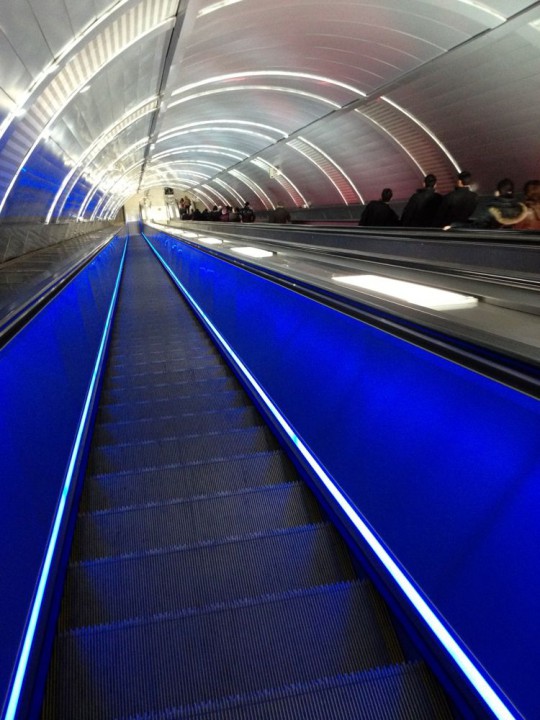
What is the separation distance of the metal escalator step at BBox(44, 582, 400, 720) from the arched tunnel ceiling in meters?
5.69

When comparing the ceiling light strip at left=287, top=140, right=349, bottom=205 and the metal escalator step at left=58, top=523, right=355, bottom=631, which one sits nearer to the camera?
the metal escalator step at left=58, top=523, right=355, bottom=631

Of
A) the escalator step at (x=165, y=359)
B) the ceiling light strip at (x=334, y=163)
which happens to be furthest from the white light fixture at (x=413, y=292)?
the ceiling light strip at (x=334, y=163)

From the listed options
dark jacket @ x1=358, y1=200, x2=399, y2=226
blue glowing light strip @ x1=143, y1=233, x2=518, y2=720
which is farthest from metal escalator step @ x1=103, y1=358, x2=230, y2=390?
dark jacket @ x1=358, y1=200, x2=399, y2=226

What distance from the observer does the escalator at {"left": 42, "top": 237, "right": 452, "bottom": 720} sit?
1832 millimetres

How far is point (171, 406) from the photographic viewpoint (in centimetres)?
489

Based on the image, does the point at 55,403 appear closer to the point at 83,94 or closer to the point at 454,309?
the point at 454,309

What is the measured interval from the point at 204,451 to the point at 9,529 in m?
2.02

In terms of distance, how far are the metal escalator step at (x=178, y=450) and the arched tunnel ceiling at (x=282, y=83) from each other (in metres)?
4.42

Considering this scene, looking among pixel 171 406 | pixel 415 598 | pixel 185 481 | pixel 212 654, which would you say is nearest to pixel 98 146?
pixel 171 406

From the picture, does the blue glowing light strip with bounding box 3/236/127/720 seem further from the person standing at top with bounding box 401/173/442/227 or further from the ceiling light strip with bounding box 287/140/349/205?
the ceiling light strip with bounding box 287/140/349/205

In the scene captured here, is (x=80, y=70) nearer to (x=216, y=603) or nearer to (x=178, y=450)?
(x=178, y=450)

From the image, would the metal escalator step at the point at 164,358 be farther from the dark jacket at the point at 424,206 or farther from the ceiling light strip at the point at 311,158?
the ceiling light strip at the point at 311,158

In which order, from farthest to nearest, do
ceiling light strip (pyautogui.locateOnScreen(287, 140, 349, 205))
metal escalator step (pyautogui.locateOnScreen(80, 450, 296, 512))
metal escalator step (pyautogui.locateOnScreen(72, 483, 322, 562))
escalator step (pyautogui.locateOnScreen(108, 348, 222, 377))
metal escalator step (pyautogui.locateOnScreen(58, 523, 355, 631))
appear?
ceiling light strip (pyautogui.locateOnScreen(287, 140, 349, 205)) < escalator step (pyautogui.locateOnScreen(108, 348, 222, 377)) < metal escalator step (pyautogui.locateOnScreen(80, 450, 296, 512)) < metal escalator step (pyautogui.locateOnScreen(72, 483, 322, 562)) < metal escalator step (pyautogui.locateOnScreen(58, 523, 355, 631))

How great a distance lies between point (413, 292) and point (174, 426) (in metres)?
2.37
